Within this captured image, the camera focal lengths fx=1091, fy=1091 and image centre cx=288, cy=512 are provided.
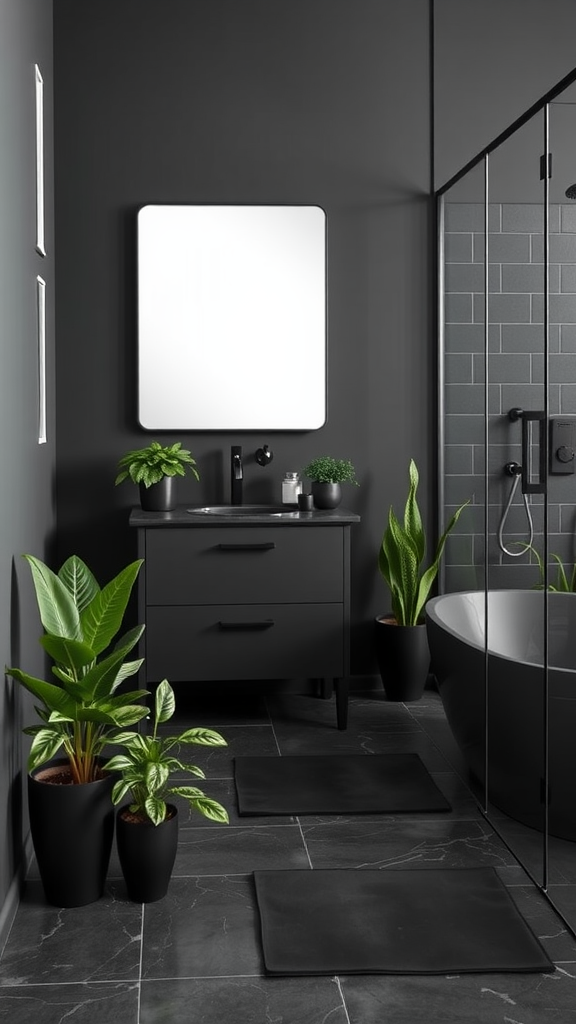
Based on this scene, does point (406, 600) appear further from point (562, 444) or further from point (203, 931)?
point (203, 931)

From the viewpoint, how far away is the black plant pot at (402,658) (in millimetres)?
4531

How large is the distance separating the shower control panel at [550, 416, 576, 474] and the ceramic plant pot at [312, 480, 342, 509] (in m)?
1.64

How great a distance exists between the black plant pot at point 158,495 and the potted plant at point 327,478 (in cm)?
57

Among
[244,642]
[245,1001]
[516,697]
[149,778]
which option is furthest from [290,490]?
[245,1001]

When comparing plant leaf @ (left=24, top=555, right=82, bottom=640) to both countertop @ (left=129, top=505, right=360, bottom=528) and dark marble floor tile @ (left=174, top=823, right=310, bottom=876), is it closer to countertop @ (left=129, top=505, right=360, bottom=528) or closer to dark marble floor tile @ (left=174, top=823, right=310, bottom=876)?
dark marble floor tile @ (left=174, top=823, right=310, bottom=876)

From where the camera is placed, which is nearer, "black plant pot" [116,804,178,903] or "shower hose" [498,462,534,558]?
"black plant pot" [116,804,178,903]

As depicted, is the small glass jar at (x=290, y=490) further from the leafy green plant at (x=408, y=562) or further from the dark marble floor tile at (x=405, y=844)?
the dark marble floor tile at (x=405, y=844)

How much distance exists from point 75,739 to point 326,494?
6.11ft

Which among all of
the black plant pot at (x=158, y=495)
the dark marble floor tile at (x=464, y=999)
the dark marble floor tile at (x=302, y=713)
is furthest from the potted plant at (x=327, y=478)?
the dark marble floor tile at (x=464, y=999)

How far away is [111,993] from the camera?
7.59ft

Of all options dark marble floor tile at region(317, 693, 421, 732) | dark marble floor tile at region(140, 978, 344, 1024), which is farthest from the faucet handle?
dark marble floor tile at region(140, 978, 344, 1024)

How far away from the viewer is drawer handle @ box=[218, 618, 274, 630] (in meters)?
4.10

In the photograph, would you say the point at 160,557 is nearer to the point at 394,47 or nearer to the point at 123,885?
the point at 123,885

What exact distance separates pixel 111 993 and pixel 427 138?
3656mm
